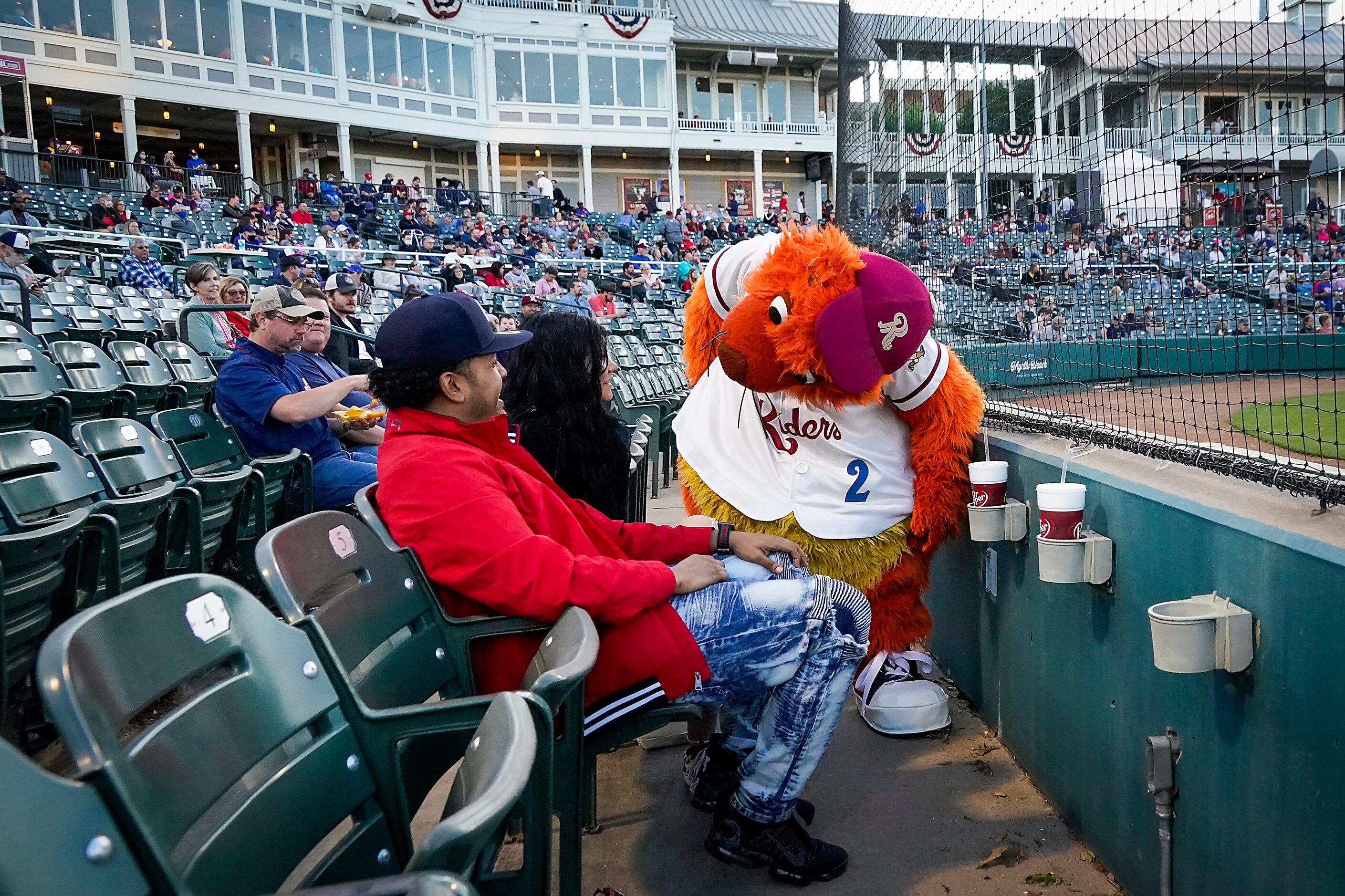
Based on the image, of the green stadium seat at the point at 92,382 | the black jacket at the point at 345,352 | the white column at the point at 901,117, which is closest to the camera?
the white column at the point at 901,117

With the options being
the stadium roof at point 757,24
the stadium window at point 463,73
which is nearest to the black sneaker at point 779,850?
the stadium window at point 463,73

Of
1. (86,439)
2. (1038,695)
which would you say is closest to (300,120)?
(86,439)

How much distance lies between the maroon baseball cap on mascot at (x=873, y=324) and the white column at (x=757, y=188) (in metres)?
32.1

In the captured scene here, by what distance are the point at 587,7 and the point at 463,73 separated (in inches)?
201

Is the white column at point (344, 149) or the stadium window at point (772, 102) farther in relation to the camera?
the stadium window at point (772, 102)

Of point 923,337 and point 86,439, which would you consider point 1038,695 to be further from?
point 86,439

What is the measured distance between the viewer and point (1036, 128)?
2932 mm

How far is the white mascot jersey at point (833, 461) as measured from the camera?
2674 mm

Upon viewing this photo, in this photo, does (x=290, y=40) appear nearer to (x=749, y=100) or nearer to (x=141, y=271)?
(x=749, y=100)

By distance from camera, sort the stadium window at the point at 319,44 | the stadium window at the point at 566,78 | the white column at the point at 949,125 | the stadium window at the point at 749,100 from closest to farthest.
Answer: the white column at the point at 949,125 → the stadium window at the point at 319,44 → the stadium window at the point at 566,78 → the stadium window at the point at 749,100

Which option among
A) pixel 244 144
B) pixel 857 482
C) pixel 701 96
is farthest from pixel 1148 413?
pixel 701 96

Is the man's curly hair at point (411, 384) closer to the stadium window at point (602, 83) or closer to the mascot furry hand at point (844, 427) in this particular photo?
the mascot furry hand at point (844, 427)

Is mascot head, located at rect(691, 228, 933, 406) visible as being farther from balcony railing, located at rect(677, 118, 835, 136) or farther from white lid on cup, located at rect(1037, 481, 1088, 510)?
balcony railing, located at rect(677, 118, 835, 136)

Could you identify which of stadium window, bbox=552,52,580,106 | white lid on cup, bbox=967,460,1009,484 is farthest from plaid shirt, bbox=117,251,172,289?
stadium window, bbox=552,52,580,106
